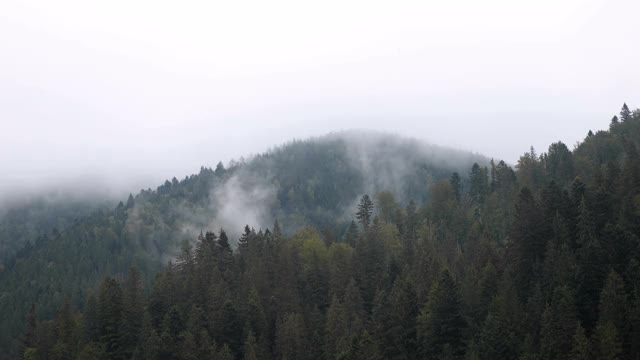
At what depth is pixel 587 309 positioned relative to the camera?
64.9m

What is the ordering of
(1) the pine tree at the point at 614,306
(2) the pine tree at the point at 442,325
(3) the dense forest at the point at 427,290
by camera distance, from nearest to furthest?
(1) the pine tree at the point at 614,306
(3) the dense forest at the point at 427,290
(2) the pine tree at the point at 442,325

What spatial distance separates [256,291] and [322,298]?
1185 cm

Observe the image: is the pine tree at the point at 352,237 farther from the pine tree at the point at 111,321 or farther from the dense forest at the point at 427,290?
the pine tree at the point at 111,321

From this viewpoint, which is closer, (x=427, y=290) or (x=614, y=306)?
(x=614, y=306)

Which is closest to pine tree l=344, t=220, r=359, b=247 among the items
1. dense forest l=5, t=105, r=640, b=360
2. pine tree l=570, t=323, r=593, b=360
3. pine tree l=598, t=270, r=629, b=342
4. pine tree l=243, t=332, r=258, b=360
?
dense forest l=5, t=105, r=640, b=360

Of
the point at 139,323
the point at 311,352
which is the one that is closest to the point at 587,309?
the point at 311,352

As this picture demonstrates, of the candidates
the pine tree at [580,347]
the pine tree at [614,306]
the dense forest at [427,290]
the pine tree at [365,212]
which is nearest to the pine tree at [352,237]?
the dense forest at [427,290]

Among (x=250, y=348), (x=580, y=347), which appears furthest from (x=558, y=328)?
(x=250, y=348)

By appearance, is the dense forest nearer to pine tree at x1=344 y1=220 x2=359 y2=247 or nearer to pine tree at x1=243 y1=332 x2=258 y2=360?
pine tree at x1=243 y1=332 x2=258 y2=360

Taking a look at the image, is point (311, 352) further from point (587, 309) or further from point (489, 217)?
point (489, 217)

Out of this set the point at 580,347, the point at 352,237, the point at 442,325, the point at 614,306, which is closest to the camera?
the point at 580,347

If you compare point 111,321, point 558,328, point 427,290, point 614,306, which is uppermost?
point 111,321

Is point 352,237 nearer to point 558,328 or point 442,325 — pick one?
point 442,325

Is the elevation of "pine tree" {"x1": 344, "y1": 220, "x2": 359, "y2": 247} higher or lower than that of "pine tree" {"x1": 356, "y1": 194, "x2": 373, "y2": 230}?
lower
